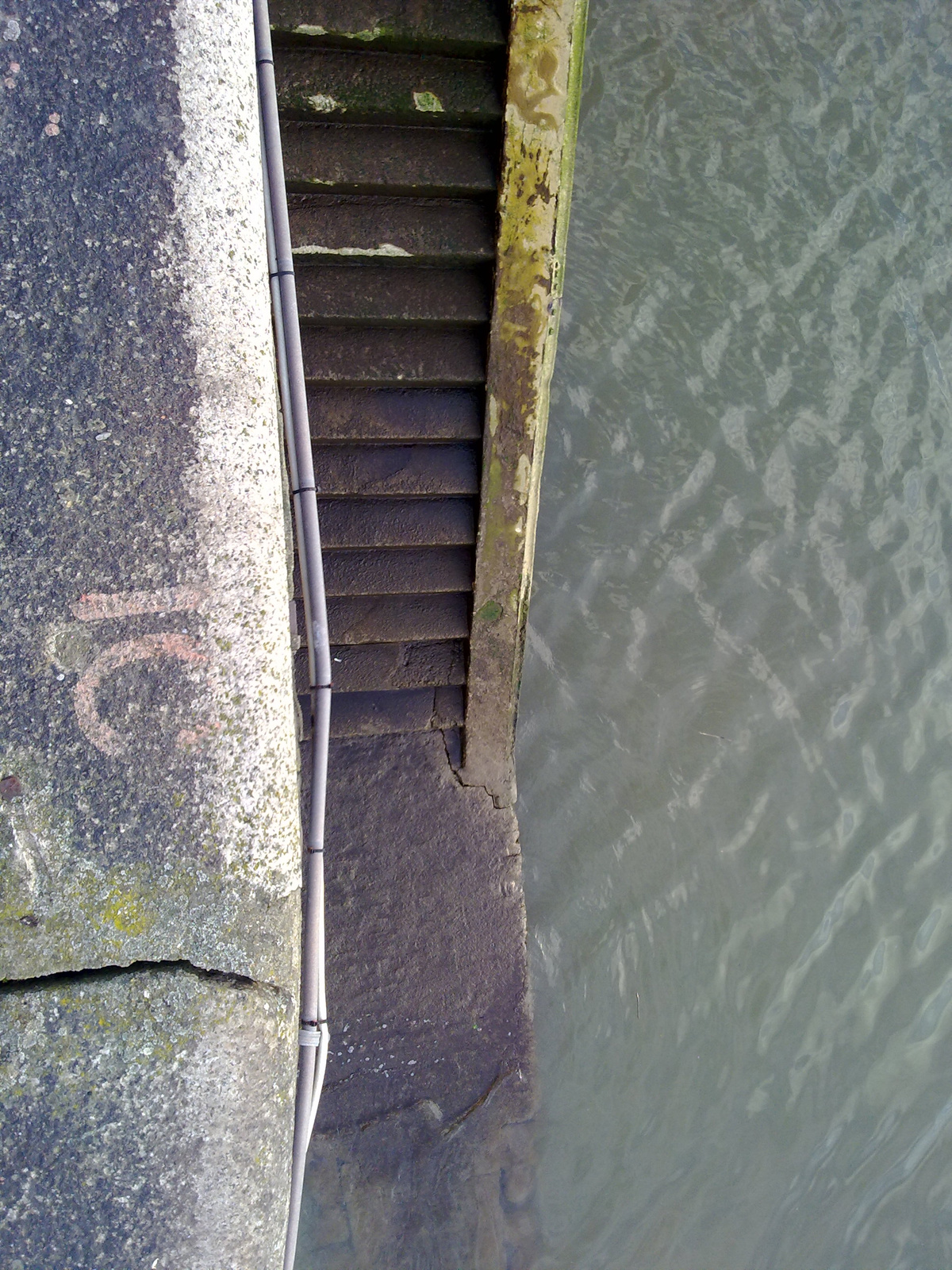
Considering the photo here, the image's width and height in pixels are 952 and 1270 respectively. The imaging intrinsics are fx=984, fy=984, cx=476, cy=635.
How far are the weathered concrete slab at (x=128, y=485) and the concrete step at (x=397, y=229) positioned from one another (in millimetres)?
1247

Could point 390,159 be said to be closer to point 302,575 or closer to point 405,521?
point 405,521

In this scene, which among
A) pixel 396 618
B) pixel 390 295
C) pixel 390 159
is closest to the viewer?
pixel 390 159

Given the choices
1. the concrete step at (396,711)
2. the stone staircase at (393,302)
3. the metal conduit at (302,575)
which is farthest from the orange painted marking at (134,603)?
the concrete step at (396,711)

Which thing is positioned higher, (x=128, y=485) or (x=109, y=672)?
(x=128, y=485)

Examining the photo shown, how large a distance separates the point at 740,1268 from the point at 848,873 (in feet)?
5.06

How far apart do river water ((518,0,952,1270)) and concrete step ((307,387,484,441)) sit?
1278 millimetres

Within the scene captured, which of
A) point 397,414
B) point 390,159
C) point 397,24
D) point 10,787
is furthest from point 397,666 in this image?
point 10,787

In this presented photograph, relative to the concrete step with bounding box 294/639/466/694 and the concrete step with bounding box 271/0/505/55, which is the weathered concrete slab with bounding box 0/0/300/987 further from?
the concrete step with bounding box 294/639/466/694

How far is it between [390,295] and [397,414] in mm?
335

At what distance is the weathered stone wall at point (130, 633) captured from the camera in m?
1.34

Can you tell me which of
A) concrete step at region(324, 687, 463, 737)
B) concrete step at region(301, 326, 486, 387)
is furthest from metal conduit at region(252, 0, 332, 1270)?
concrete step at region(324, 687, 463, 737)

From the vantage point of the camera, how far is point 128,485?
4.53 feet

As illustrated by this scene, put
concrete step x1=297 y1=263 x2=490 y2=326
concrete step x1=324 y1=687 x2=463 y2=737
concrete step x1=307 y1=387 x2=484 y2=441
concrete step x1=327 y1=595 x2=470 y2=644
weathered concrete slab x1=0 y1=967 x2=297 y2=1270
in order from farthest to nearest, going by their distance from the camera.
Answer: concrete step x1=324 y1=687 x2=463 y2=737
concrete step x1=327 y1=595 x2=470 y2=644
concrete step x1=307 y1=387 x2=484 y2=441
concrete step x1=297 y1=263 x2=490 y2=326
weathered concrete slab x1=0 y1=967 x2=297 y2=1270

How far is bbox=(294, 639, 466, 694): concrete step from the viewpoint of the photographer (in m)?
3.20
